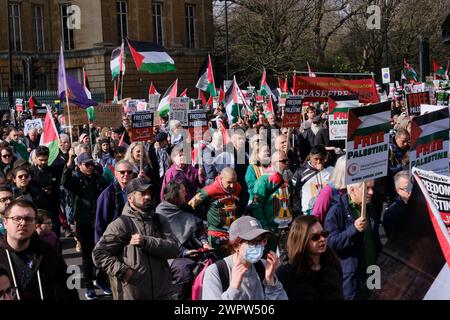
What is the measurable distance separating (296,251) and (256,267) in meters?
0.30

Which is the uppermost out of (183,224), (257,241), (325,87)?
(325,87)

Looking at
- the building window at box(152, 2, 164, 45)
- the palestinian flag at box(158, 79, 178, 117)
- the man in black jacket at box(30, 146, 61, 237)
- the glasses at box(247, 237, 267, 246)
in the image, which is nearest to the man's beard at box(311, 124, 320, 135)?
→ the palestinian flag at box(158, 79, 178, 117)

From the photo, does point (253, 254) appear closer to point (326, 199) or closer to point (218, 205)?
point (326, 199)

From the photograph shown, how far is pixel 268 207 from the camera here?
850cm

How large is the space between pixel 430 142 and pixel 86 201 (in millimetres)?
4269

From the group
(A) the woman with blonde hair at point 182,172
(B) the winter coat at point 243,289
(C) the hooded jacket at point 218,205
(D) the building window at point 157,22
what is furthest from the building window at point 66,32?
(B) the winter coat at point 243,289

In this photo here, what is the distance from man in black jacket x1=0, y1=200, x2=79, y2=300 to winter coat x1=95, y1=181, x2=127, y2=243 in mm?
2547

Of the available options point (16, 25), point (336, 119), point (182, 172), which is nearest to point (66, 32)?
point (16, 25)

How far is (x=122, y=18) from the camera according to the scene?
51688mm

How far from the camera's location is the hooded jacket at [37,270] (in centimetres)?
521

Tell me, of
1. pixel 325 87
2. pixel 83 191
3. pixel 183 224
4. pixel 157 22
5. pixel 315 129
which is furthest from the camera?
pixel 157 22

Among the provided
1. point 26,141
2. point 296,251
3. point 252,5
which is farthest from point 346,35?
point 296,251

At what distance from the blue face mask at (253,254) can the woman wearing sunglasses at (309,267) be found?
0.81ft

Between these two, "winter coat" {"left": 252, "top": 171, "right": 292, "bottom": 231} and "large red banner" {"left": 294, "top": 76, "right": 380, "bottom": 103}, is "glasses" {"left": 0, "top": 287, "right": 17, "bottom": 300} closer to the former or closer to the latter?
"winter coat" {"left": 252, "top": 171, "right": 292, "bottom": 231}
